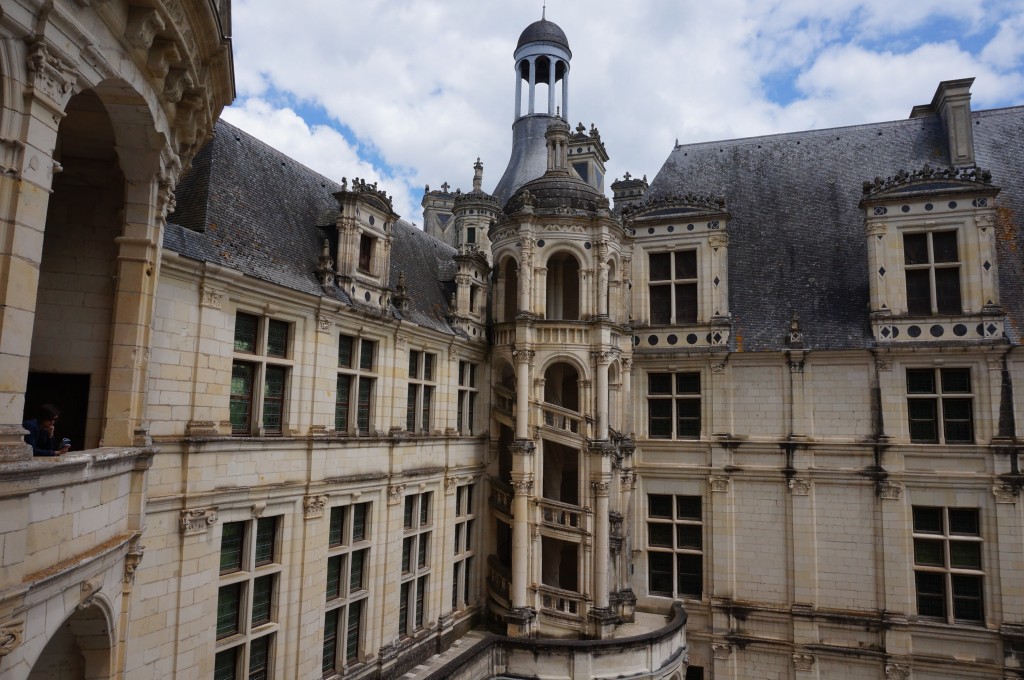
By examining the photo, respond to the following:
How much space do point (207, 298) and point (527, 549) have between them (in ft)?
31.2

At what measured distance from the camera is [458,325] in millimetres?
16719

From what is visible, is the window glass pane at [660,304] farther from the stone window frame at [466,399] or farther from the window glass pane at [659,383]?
the stone window frame at [466,399]

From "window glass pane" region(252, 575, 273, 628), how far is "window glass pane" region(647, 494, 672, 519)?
10967 mm

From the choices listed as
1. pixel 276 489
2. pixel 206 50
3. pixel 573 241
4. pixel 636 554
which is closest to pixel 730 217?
pixel 573 241

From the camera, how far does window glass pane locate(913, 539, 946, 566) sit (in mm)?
16312

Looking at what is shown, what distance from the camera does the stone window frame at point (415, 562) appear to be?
14289 mm

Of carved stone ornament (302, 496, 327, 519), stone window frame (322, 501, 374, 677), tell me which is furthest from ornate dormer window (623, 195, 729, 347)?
carved stone ornament (302, 496, 327, 519)

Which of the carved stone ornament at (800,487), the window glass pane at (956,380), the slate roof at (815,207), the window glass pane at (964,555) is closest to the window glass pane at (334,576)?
the carved stone ornament at (800,487)

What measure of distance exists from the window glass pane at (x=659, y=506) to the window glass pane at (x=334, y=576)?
30.7 feet

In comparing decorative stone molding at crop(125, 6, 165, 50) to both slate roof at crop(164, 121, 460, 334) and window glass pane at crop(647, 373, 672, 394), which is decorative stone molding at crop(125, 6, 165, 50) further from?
window glass pane at crop(647, 373, 672, 394)

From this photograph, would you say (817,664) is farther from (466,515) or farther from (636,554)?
(466,515)

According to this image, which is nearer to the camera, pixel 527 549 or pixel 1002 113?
pixel 527 549

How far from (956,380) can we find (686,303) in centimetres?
690

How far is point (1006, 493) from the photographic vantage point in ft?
51.2
